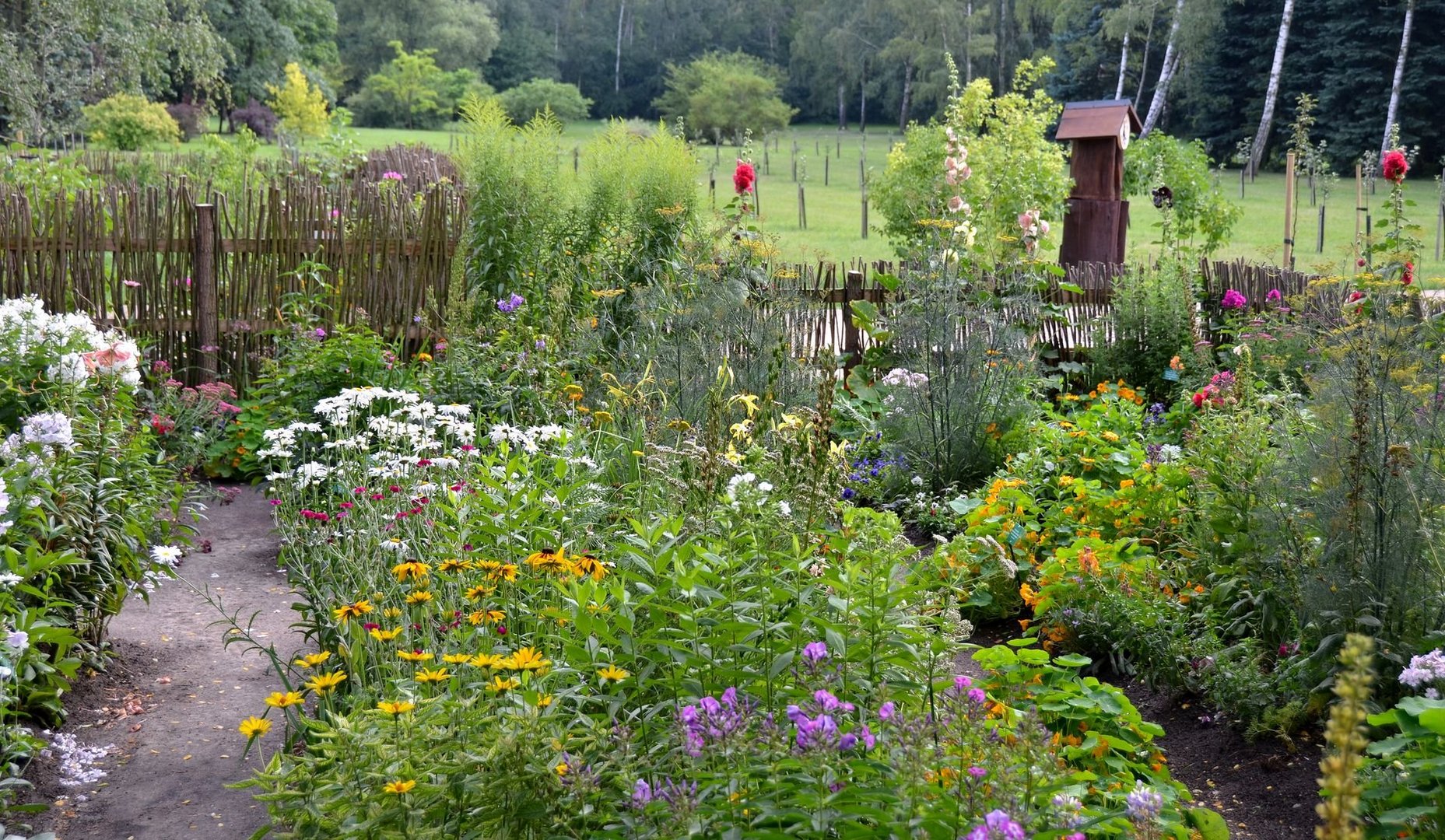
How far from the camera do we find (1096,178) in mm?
9859

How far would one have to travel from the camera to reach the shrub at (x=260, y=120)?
3916 cm

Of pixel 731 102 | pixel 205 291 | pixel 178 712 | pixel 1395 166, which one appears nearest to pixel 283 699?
pixel 178 712

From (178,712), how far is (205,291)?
4.34m

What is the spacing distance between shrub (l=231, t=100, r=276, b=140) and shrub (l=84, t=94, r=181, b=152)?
13.7 meters

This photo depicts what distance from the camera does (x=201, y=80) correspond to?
20781 millimetres

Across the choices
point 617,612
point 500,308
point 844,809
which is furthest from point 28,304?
point 844,809

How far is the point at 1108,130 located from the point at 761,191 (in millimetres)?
20564

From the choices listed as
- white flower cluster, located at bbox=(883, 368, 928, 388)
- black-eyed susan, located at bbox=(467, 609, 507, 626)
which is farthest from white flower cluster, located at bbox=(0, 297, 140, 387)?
white flower cluster, located at bbox=(883, 368, 928, 388)

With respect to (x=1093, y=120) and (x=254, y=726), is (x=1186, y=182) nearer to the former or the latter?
(x=1093, y=120)

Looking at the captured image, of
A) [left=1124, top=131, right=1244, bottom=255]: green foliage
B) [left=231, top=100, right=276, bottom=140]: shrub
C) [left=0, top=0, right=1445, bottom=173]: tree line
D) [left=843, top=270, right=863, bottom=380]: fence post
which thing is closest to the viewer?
[left=843, top=270, right=863, bottom=380]: fence post

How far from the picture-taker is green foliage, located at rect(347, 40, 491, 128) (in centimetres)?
4594

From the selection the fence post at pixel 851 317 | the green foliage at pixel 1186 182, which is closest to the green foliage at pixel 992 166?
the green foliage at pixel 1186 182

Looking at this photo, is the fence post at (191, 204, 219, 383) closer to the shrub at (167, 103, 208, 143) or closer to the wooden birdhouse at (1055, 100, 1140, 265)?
the wooden birdhouse at (1055, 100, 1140, 265)

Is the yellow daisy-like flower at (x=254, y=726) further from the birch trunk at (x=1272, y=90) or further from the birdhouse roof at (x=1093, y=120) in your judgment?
the birch trunk at (x=1272, y=90)
